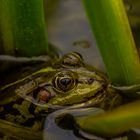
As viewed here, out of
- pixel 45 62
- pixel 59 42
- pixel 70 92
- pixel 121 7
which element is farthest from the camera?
pixel 59 42

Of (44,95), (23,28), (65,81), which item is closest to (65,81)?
(65,81)

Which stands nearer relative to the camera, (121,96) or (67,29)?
(121,96)

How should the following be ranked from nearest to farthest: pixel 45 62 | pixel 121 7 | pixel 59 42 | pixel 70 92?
pixel 121 7 → pixel 70 92 → pixel 45 62 → pixel 59 42

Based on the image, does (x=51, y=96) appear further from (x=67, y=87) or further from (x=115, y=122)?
(x=115, y=122)

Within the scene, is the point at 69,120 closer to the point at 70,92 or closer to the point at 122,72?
the point at 70,92

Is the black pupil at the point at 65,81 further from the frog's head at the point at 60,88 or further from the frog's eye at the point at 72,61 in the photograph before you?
the frog's eye at the point at 72,61

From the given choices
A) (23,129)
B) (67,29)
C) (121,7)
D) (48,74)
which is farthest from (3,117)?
(67,29)

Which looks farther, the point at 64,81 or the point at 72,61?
the point at 72,61
